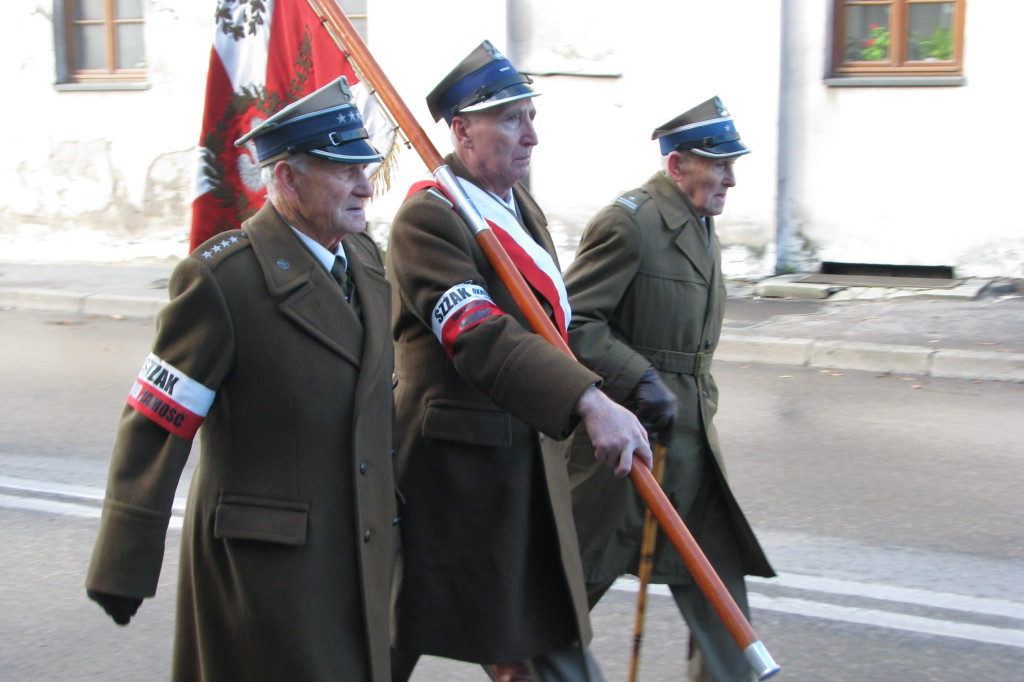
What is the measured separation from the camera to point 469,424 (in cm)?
291

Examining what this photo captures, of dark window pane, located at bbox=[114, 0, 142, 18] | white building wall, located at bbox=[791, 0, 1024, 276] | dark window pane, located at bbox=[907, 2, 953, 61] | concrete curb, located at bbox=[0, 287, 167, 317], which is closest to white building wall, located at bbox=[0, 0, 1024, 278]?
white building wall, located at bbox=[791, 0, 1024, 276]

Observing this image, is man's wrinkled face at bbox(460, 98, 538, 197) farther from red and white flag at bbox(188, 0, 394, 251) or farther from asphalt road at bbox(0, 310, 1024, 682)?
asphalt road at bbox(0, 310, 1024, 682)

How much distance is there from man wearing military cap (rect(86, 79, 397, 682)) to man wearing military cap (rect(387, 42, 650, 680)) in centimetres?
32

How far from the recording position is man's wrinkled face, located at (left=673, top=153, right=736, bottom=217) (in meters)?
3.68

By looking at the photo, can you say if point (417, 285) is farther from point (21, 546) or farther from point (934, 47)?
point (934, 47)

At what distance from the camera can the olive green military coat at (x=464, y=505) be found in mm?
2893

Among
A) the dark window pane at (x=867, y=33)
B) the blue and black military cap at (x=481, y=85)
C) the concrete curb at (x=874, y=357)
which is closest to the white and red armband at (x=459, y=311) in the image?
the blue and black military cap at (x=481, y=85)

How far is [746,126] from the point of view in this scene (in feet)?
36.1

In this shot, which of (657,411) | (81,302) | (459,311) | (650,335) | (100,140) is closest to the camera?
(459,311)

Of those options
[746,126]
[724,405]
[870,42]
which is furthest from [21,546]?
[870,42]

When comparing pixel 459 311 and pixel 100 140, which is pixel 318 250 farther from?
pixel 100 140

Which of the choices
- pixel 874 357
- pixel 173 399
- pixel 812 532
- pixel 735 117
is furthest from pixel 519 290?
pixel 735 117

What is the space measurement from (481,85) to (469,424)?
0.81 meters

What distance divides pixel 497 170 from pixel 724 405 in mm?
4894
